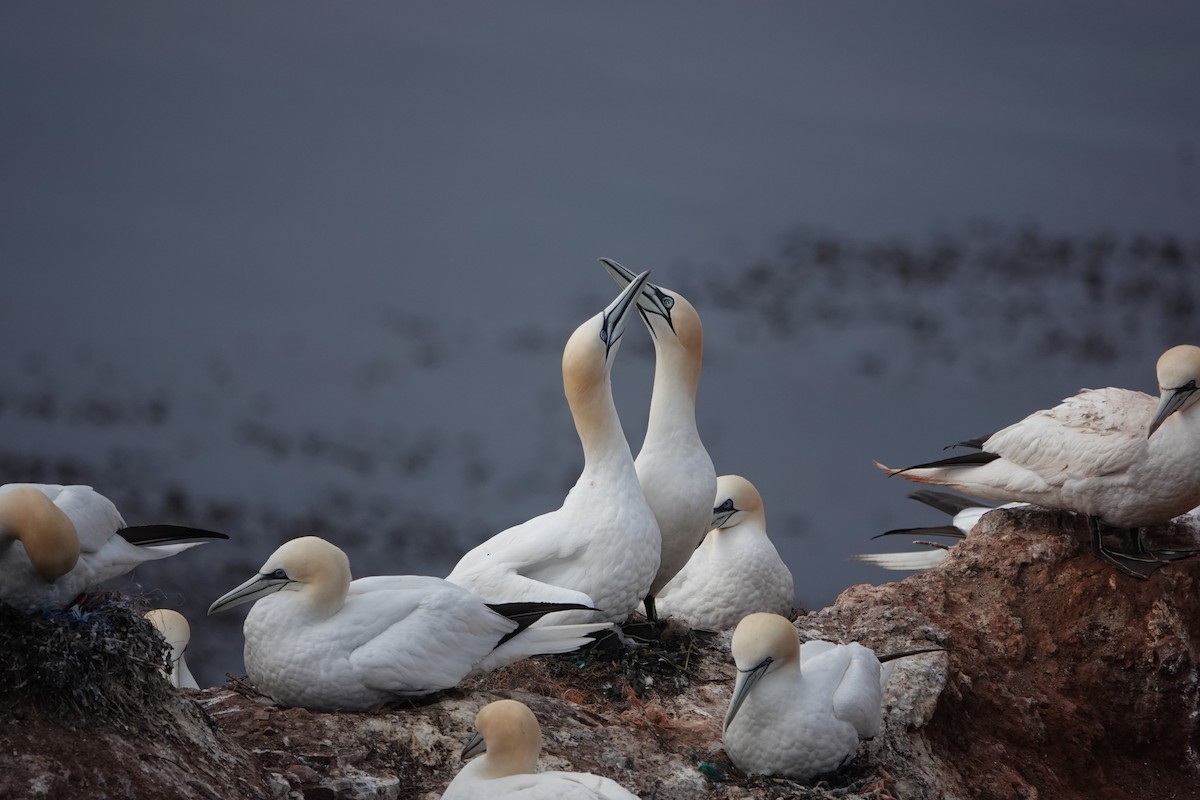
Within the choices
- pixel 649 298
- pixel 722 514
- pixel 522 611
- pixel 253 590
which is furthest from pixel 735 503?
pixel 253 590

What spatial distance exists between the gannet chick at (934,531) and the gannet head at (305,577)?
351 centimetres

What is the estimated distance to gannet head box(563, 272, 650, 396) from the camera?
16.6ft

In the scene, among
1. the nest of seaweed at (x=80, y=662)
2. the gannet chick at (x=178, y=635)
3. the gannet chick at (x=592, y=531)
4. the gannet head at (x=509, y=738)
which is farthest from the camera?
the gannet chick at (x=178, y=635)

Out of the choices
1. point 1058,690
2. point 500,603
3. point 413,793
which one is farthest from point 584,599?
point 1058,690

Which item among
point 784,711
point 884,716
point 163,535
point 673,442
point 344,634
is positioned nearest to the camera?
point 344,634

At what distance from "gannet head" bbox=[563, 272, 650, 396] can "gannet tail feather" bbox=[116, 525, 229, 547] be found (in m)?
1.50

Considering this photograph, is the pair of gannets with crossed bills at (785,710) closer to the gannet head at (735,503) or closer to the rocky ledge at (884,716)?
the rocky ledge at (884,716)

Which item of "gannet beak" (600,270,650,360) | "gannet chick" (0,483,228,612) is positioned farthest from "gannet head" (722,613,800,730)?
"gannet chick" (0,483,228,612)

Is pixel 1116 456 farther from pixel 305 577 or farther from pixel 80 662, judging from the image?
pixel 80 662

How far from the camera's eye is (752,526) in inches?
235

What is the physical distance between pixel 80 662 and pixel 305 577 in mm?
1006

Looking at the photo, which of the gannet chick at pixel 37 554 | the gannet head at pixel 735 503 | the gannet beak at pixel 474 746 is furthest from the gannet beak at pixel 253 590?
the gannet head at pixel 735 503

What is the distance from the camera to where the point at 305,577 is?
403cm

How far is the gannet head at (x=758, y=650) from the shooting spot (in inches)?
160
